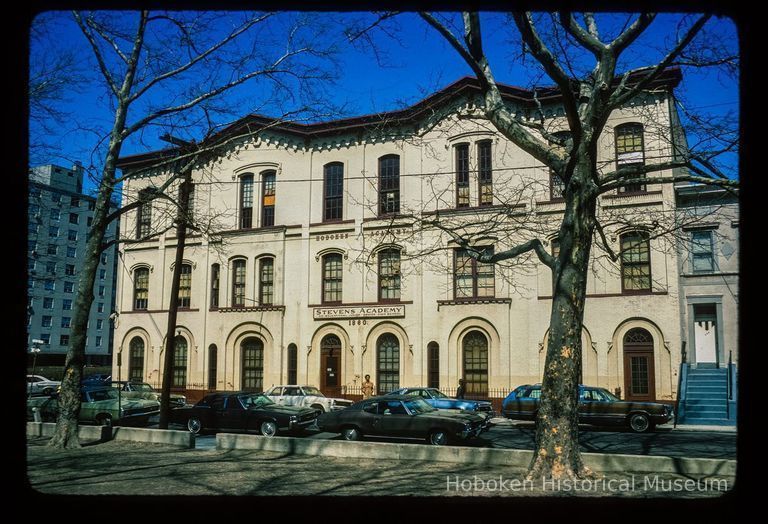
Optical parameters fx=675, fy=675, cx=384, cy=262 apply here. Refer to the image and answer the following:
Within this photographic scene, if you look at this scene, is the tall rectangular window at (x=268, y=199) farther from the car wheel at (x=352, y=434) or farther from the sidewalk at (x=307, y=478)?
the sidewalk at (x=307, y=478)

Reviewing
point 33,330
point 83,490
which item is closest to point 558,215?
point 83,490

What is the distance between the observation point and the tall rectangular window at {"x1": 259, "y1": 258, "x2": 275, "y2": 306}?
3462 cm

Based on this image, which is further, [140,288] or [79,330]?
[140,288]

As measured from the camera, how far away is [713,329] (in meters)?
29.8

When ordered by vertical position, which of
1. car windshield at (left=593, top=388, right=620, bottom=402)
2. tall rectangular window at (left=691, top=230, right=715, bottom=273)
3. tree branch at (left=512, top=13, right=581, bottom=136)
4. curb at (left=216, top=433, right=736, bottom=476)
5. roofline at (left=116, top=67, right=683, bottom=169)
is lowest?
curb at (left=216, top=433, right=736, bottom=476)

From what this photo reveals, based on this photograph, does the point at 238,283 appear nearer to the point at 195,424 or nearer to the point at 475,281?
the point at 475,281

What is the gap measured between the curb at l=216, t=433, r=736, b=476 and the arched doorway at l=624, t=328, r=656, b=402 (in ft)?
48.4

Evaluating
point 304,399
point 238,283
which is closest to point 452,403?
point 304,399

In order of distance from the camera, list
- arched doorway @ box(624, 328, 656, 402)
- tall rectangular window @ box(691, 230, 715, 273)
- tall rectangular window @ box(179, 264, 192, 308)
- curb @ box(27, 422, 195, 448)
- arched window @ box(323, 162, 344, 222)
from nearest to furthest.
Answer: curb @ box(27, 422, 195, 448) → arched doorway @ box(624, 328, 656, 402) → tall rectangular window @ box(691, 230, 715, 273) → arched window @ box(323, 162, 344, 222) → tall rectangular window @ box(179, 264, 192, 308)

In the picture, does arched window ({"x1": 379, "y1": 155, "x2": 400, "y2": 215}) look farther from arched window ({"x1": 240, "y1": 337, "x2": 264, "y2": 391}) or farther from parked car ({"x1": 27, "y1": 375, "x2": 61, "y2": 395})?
parked car ({"x1": 27, "y1": 375, "x2": 61, "y2": 395})

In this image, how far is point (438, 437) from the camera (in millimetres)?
18188

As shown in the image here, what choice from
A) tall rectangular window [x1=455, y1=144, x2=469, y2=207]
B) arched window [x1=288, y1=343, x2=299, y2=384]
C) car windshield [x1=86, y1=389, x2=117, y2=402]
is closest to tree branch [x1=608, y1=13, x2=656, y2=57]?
tall rectangular window [x1=455, y1=144, x2=469, y2=207]

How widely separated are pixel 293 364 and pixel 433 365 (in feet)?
24.3

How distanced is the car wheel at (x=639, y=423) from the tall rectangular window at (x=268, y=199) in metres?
20.4
